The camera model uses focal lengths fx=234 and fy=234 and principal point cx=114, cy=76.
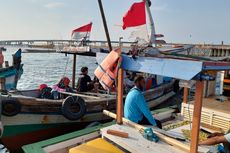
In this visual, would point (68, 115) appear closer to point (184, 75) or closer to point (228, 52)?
point (184, 75)

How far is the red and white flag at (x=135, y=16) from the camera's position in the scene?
5332 mm

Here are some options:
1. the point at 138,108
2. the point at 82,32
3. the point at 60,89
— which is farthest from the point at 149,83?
the point at 138,108

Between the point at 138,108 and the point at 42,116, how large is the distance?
354 centimetres

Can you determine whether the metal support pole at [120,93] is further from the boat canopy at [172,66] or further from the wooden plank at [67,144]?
the wooden plank at [67,144]

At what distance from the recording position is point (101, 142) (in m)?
4.27

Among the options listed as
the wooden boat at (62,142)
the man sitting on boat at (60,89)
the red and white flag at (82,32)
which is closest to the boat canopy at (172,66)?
the wooden boat at (62,142)

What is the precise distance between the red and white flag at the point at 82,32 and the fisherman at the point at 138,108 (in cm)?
477

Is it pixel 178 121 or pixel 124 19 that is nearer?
pixel 124 19

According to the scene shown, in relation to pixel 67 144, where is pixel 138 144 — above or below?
above

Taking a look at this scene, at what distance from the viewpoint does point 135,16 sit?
5.46 metres

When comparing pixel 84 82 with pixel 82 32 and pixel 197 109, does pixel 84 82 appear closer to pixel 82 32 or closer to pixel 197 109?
pixel 82 32

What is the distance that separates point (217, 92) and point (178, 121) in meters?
1.74

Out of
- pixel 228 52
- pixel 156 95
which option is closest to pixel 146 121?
pixel 156 95

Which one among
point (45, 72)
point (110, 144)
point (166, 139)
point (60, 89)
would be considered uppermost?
point (60, 89)
